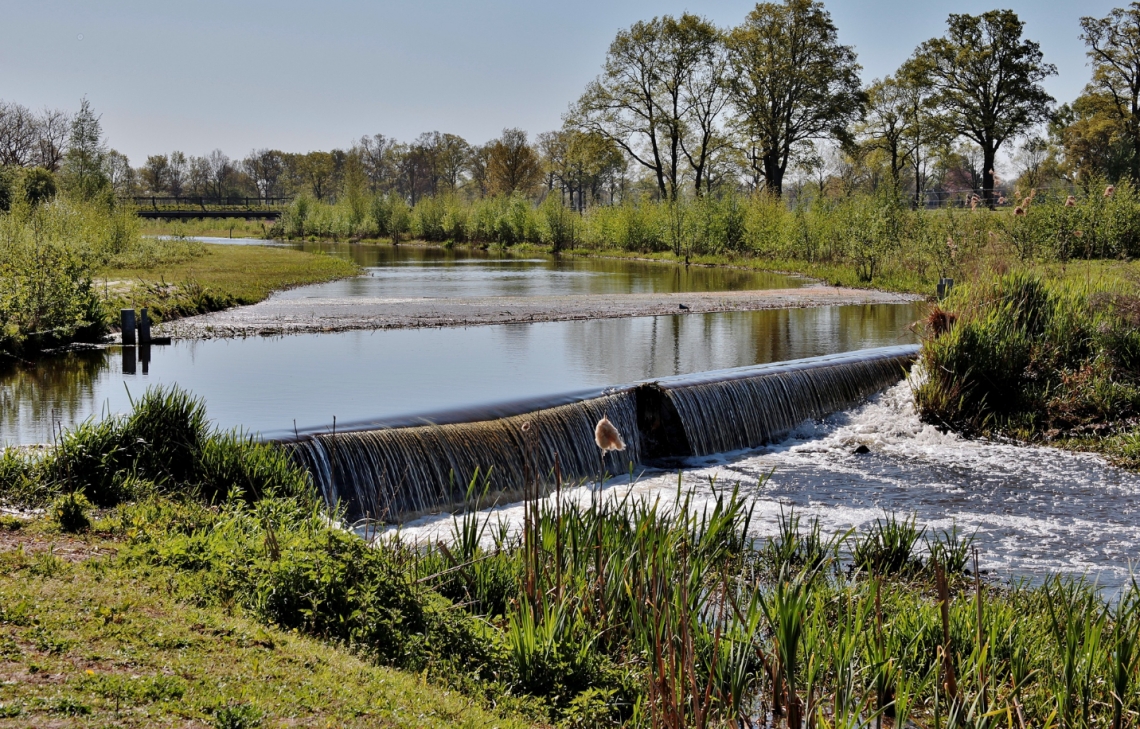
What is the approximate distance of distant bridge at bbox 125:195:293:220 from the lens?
A: 92.6 metres

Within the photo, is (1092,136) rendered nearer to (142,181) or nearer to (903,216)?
(903,216)

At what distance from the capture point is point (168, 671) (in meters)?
3.69

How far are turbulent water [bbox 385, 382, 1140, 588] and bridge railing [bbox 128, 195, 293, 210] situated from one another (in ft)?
321

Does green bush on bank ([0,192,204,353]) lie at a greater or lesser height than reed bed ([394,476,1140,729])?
greater

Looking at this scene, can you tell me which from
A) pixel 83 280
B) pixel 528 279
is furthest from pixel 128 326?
pixel 528 279

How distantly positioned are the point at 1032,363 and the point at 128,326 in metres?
14.1

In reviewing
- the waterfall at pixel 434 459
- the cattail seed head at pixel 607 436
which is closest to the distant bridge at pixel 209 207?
the waterfall at pixel 434 459


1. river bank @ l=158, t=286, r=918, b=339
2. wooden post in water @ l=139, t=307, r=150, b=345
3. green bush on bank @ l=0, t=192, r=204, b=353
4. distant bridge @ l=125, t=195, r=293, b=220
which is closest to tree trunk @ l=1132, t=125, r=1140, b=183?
river bank @ l=158, t=286, r=918, b=339

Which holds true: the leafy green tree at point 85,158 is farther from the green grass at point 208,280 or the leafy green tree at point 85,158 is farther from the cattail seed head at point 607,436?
the cattail seed head at point 607,436

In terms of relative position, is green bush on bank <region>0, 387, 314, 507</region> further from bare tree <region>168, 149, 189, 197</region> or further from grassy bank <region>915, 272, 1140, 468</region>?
bare tree <region>168, 149, 189, 197</region>

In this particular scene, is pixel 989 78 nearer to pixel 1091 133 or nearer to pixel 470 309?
pixel 1091 133

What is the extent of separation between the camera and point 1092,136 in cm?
5334

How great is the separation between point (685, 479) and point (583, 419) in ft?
4.56

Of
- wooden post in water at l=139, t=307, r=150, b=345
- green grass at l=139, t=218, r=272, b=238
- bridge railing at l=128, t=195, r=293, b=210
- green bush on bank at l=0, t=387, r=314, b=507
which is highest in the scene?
bridge railing at l=128, t=195, r=293, b=210
